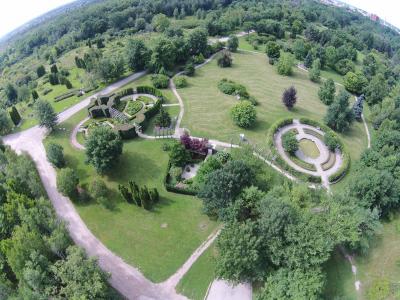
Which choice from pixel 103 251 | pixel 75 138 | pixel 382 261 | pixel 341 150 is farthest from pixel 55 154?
pixel 341 150

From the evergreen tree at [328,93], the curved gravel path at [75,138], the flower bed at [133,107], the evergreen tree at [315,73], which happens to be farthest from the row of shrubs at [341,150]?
the curved gravel path at [75,138]

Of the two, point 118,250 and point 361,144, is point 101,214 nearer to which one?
point 118,250

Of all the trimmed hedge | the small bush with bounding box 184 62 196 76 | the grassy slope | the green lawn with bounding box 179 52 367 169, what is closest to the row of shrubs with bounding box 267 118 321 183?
the green lawn with bounding box 179 52 367 169

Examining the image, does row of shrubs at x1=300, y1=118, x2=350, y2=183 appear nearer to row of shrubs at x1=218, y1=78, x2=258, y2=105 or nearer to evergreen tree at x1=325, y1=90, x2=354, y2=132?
evergreen tree at x1=325, y1=90, x2=354, y2=132

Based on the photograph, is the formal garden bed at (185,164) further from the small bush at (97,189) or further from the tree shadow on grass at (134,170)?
the small bush at (97,189)

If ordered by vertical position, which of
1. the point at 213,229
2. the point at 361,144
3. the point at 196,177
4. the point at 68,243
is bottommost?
the point at 361,144

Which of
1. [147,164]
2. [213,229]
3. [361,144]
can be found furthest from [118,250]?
[361,144]

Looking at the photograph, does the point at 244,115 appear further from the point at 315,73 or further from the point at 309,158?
the point at 315,73
